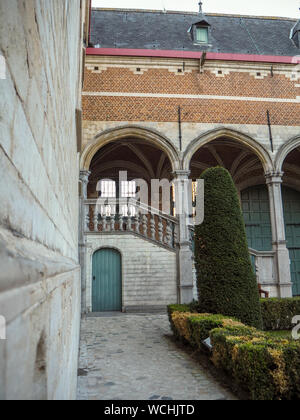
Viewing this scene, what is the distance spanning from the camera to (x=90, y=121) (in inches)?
421

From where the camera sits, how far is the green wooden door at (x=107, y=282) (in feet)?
32.7

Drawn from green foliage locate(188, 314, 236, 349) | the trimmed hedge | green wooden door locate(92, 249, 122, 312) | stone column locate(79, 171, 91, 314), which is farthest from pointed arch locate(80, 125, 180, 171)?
the trimmed hedge

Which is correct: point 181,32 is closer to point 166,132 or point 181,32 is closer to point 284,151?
point 166,132

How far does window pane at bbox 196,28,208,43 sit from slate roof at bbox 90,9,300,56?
0.32 meters

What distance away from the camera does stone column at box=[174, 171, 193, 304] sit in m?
9.85

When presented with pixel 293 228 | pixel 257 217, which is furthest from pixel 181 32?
pixel 293 228

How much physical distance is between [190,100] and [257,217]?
6279 millimetres

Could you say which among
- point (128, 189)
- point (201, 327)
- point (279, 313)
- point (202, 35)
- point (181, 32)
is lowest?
point (279, 313)

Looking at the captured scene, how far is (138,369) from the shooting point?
14.7ft

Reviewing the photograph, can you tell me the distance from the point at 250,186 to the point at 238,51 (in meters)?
5.42

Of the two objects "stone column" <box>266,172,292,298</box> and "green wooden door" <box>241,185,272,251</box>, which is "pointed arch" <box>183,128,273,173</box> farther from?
"green wooden door" <box>241,185,272,251</box>

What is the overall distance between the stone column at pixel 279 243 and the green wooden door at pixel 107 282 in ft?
15.6

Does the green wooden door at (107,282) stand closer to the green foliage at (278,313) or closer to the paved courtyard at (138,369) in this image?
the paved courtyard at (138,369)
